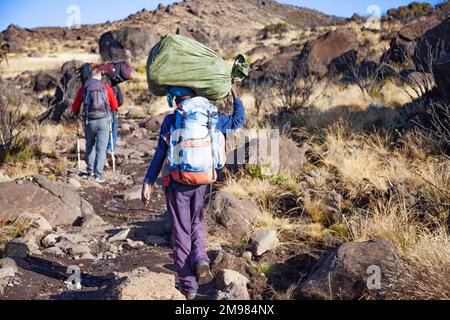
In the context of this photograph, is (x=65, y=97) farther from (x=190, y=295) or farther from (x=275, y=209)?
(x=190, y=295)

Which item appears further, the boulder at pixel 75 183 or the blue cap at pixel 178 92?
the boulder at pixel 75 183

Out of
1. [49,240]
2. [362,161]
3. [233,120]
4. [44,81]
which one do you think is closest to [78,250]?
[49,240]

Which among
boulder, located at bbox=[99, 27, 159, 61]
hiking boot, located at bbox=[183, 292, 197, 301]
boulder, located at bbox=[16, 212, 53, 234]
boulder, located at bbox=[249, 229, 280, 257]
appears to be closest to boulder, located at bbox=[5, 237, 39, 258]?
boulder, located at bbox=[16, 212, 53, 234]

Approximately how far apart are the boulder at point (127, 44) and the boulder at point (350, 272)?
2855cm

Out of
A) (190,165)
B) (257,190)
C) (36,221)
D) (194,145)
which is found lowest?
(36,221)

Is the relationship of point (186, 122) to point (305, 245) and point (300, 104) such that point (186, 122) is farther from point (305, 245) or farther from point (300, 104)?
point (300, 104)

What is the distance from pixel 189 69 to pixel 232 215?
228cm

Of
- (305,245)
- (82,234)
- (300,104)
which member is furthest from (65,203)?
(300,104)

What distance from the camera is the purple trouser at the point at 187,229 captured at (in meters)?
4.09

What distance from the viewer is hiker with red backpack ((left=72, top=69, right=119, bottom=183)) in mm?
8375

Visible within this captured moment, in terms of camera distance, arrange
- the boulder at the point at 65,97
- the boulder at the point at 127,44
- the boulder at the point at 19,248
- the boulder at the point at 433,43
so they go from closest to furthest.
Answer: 1. the boulder at the point at 19,248
2. the boulder at the point at 433,43
3. the boulder at the point at 65,97
4. the boulder at the point at 127,44

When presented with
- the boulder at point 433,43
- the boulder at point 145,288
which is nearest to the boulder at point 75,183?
the boulder at point 145,288

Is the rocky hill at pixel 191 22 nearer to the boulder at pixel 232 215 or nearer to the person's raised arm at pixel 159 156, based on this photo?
the boulder at pixel 232 215

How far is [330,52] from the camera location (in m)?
18.6
